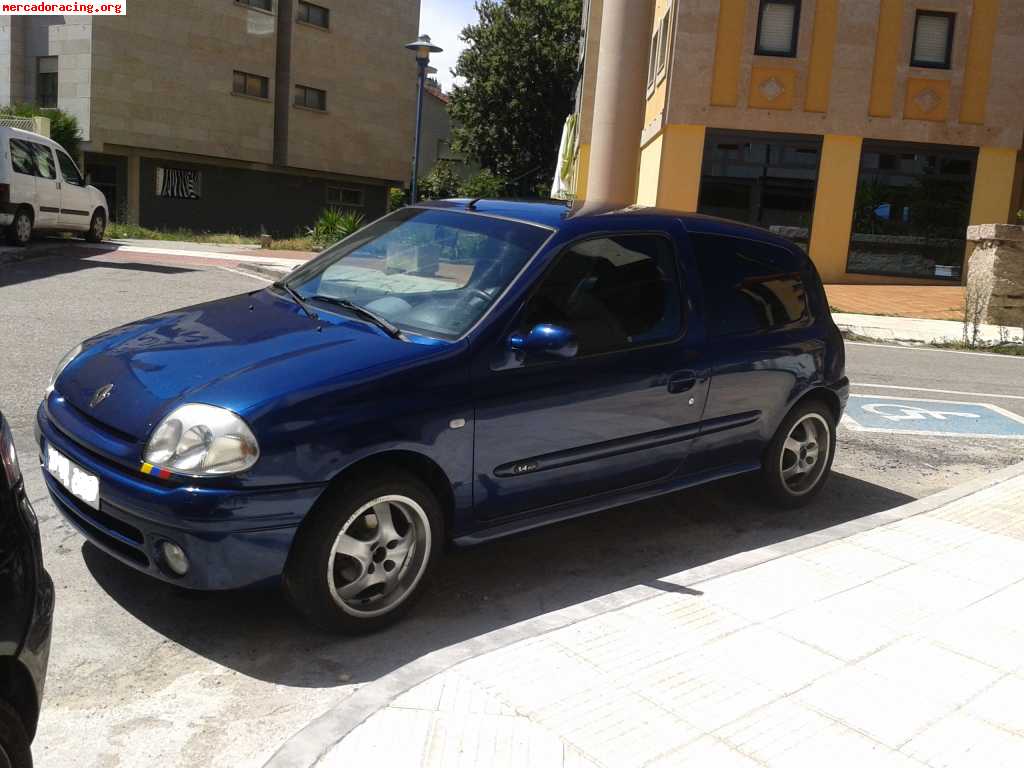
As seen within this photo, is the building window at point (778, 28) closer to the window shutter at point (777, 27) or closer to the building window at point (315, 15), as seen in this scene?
the window shutter at point (777, 27)

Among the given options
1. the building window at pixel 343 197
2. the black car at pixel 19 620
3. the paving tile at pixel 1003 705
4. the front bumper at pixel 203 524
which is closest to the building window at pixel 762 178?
the paving tile at pixel 1003 705

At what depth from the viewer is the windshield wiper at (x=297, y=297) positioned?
14.8 ft

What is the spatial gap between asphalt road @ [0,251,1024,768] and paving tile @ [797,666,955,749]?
4.26ft

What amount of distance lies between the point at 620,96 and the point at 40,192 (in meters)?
10.9

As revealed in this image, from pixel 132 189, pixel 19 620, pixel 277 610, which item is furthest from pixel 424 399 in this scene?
pixel 132 189

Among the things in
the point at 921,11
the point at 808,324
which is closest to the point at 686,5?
the point at 921,11

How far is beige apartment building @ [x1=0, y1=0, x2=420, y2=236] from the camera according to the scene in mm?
34719

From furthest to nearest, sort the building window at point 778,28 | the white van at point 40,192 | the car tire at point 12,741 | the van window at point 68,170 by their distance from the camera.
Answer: the building window at point 778,28 → the van window at point 68,170 → the white van at point 40,192 → the car tire at point 12,741

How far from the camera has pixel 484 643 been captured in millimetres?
3617

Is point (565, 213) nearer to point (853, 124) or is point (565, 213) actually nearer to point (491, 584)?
point (491, 584)

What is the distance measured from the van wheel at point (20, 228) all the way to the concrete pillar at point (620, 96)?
396 inches

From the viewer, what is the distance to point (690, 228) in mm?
5211

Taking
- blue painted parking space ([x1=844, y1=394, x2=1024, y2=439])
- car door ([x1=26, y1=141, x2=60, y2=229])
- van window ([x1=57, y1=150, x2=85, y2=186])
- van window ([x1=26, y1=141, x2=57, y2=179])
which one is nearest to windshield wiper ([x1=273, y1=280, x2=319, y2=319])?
blue painted parking space ([x1=844, y1=394, x2=1024, y2=439])

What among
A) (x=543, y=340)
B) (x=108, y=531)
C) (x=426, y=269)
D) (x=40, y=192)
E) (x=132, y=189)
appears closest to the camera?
(x=108, y=531)
